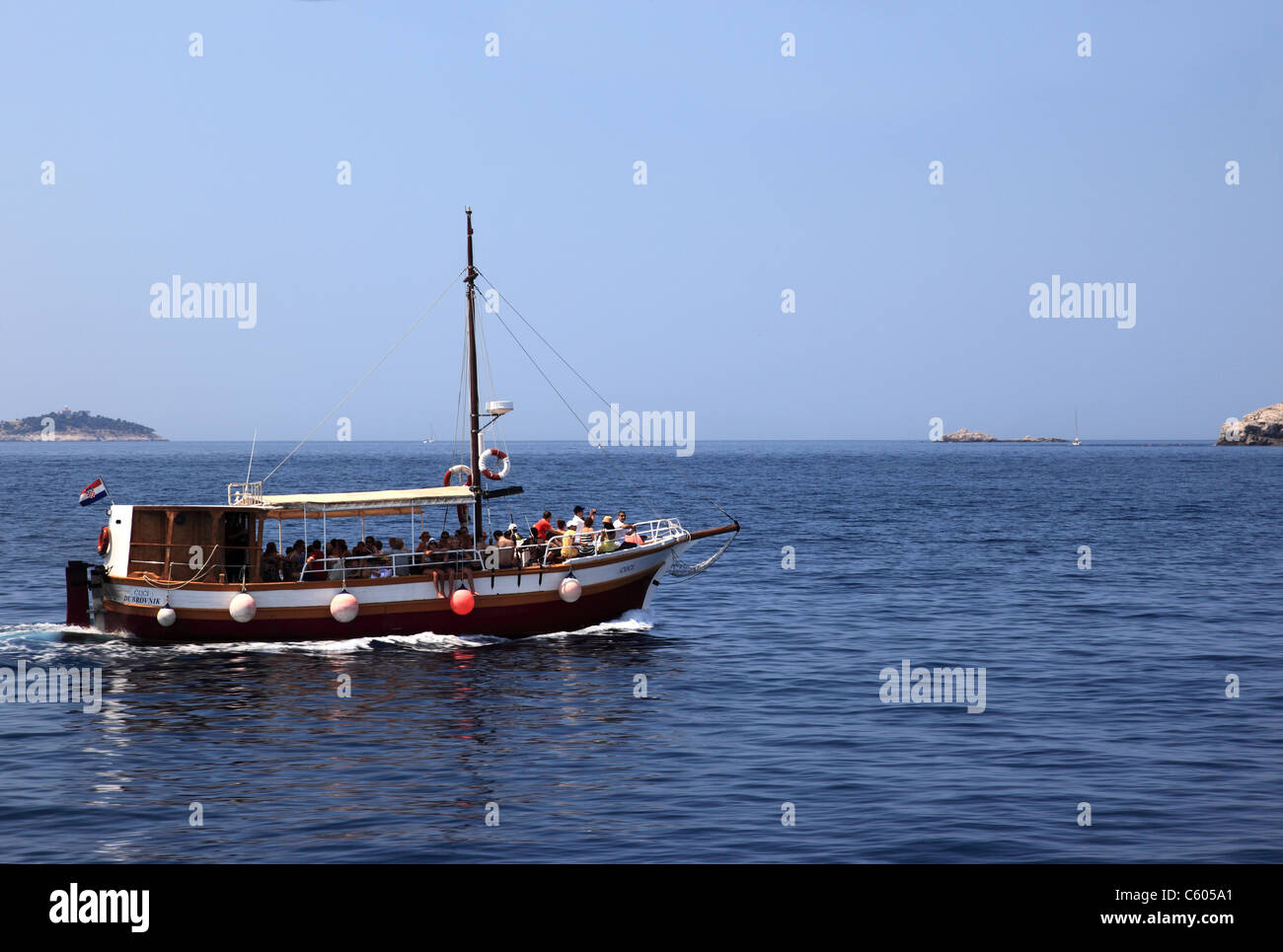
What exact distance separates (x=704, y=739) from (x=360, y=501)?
42.6 feet

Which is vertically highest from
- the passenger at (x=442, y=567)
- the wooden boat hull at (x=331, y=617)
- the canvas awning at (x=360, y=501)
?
the canvas awning at (x=360, y=501)

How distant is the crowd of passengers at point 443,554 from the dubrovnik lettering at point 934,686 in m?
8.85

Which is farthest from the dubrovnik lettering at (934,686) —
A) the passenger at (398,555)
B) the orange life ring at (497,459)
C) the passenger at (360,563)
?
the passenger at (360,563)

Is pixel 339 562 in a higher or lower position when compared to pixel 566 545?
lower

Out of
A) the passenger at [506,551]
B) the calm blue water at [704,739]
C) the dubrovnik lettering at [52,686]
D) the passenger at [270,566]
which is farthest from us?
the passenger at [506,551]

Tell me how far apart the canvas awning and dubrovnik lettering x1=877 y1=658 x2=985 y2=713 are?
12.6 m

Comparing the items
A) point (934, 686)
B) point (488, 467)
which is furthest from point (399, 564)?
point (934, 686)

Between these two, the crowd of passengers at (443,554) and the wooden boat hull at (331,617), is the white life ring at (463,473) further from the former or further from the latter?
the wooden boat hull at (331,617)

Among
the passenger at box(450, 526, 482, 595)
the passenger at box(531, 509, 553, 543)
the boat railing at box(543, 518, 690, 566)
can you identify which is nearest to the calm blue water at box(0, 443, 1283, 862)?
the passenger at box(450, 526, 482, 595)

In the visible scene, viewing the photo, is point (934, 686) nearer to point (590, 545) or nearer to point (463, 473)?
point (590, 545)

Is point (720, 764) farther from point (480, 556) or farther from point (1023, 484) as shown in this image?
point (1023, 484)

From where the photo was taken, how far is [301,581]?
101ft

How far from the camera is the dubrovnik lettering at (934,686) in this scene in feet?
82.6

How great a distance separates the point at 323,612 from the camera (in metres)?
31.0
